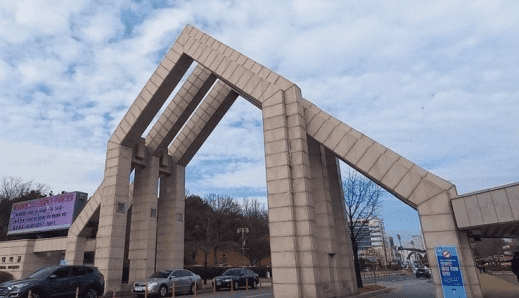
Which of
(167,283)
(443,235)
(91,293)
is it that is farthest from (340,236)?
(91,293)

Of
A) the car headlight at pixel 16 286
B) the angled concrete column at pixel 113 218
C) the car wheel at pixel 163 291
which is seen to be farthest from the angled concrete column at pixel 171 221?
the car headlight at pixel 16 286

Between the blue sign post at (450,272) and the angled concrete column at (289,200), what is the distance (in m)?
5.05

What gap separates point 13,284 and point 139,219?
44.3ft

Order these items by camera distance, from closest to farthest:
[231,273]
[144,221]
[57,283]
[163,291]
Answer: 1. [57,283]
2. [163,291]
3. [231,273]
4. [144,221]

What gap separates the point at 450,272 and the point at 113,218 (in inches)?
812

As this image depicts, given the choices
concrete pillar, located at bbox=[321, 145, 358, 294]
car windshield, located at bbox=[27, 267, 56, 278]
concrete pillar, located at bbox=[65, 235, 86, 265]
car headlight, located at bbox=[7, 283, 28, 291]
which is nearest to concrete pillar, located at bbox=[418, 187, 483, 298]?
concrete pillar, located at bbox=[321, 145, 358, 294]

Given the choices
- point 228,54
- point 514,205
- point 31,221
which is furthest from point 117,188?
point 514,205

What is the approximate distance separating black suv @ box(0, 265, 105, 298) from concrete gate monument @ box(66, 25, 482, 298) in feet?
23.6

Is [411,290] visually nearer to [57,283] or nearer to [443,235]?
[443,235]

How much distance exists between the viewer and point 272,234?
16172 millimetres

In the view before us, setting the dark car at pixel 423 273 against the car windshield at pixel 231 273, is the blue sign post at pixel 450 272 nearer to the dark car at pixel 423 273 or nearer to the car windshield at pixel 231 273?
the car windshield at pixel 231 273

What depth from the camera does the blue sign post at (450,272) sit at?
40.8ft

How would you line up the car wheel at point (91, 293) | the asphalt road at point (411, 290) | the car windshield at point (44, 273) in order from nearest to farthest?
the car windshield at point (44, 273) → the car wheel at point (91, 293) → the asphalt road at point (411, 290)

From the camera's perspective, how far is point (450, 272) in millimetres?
12711
